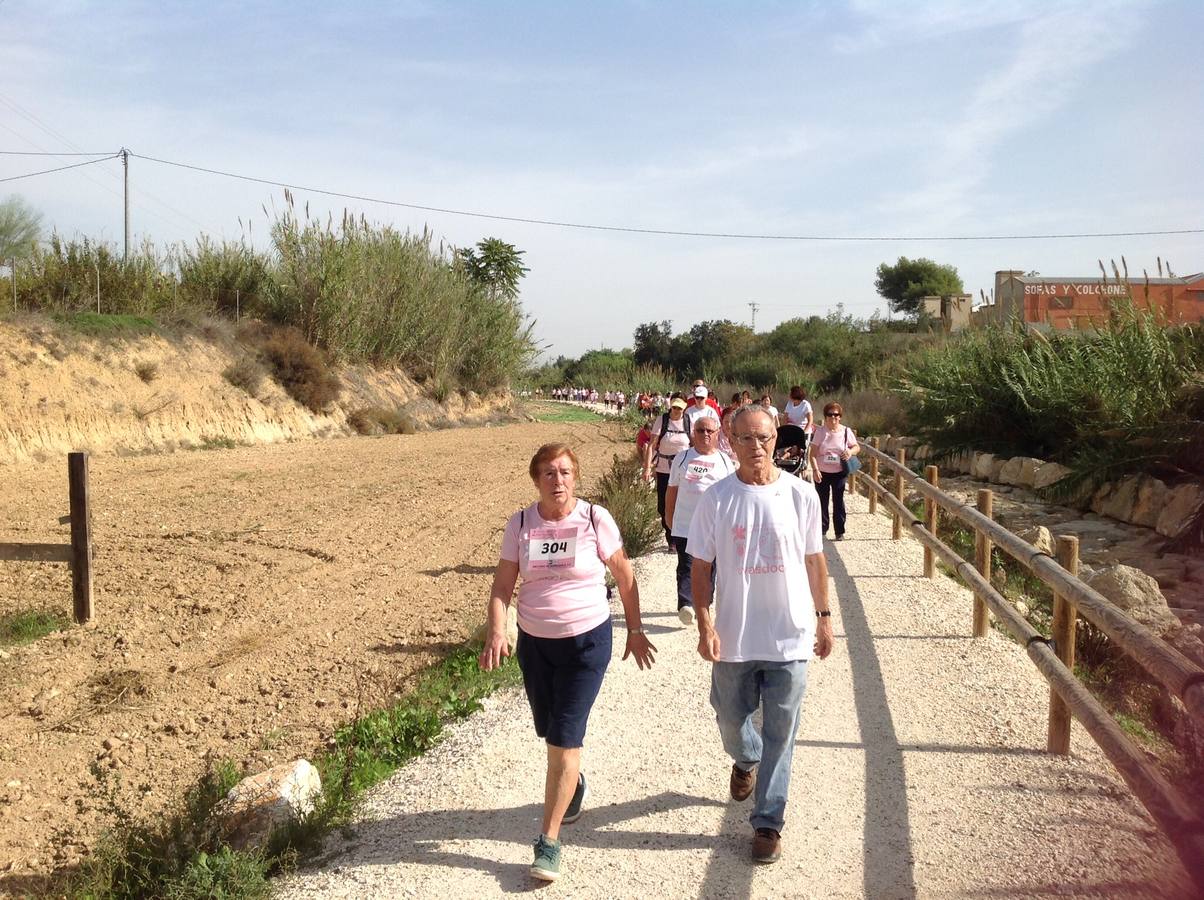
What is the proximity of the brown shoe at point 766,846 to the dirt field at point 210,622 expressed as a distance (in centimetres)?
331

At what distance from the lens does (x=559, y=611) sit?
4180 mm

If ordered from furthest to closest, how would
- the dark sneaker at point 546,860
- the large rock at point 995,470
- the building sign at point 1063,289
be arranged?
the building sign at point 1063,289, the large rock at point 995,470, the dark sneaker at point 546,860

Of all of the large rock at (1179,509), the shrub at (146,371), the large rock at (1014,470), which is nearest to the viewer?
the large rock at (1179,509)

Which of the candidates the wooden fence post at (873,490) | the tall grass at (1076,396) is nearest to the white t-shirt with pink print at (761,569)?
the wooden fence post at (873,490)

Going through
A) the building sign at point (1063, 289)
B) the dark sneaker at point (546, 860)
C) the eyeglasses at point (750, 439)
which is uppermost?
the building sign at point (1063, 289)

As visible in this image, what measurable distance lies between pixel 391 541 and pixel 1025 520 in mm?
11342

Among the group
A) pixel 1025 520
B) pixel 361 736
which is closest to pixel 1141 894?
pixel 361 736

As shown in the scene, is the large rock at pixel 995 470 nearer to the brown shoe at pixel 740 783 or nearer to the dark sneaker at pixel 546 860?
the brown shoe at pixel 740 783

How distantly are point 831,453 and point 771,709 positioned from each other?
7851 millimetres

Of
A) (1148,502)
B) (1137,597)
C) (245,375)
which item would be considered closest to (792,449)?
(1137,597)

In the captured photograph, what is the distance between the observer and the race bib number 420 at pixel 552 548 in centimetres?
423

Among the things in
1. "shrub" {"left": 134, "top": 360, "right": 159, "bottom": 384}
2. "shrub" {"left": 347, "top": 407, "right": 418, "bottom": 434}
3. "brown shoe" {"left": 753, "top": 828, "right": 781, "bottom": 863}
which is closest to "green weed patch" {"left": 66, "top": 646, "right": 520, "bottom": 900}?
"brown shoe" {"left": 753, "top": 828, "right": 781, "bottom": 863}

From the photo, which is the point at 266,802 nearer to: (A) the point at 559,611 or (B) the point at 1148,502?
(A) the point at 559,611

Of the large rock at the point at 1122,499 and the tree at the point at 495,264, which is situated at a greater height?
the tree at the point at 495,264
